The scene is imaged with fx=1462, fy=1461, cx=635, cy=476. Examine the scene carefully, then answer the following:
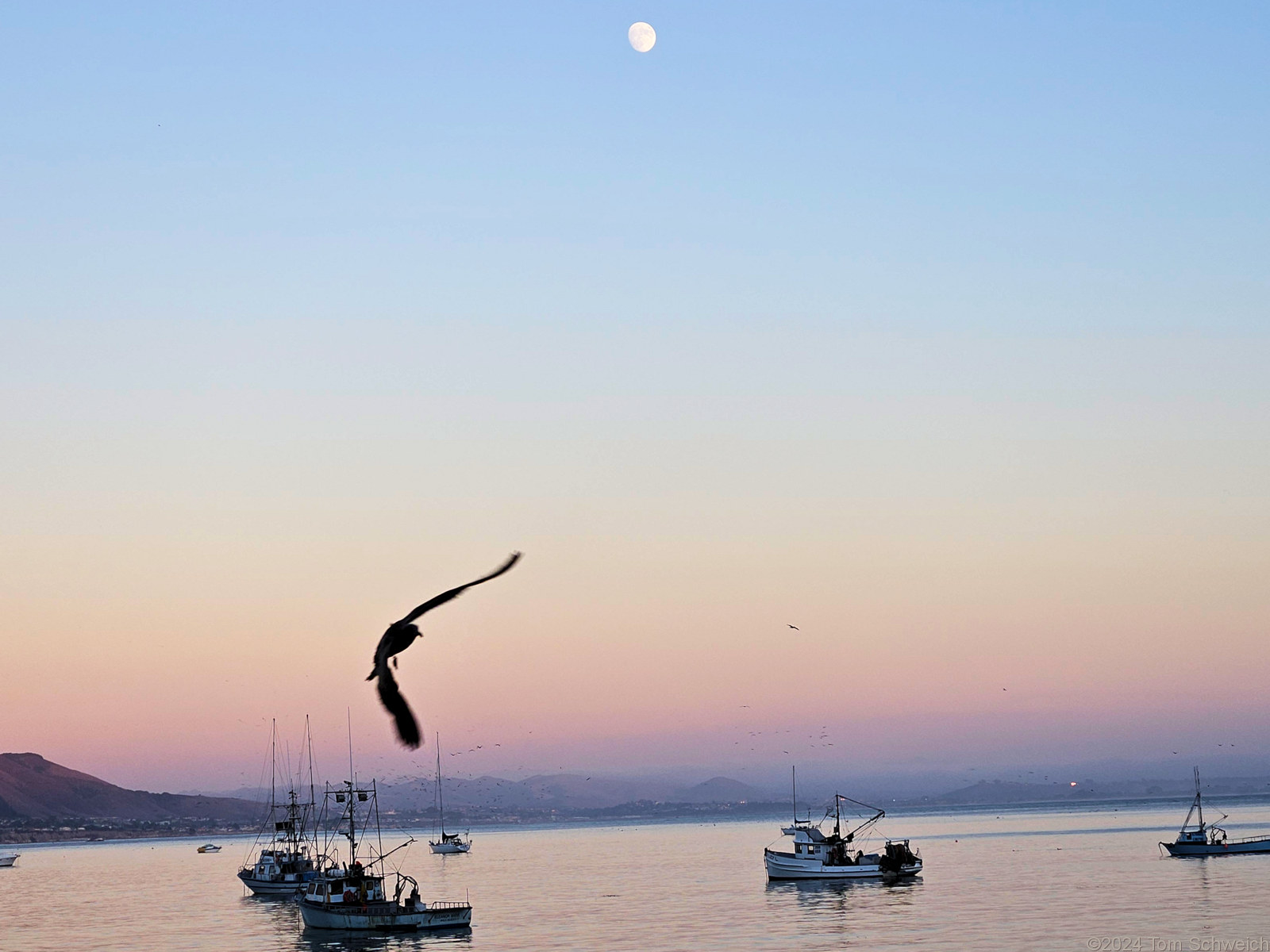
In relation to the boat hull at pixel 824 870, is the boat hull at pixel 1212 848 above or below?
below

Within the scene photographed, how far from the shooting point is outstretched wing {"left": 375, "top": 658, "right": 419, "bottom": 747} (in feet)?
84.9

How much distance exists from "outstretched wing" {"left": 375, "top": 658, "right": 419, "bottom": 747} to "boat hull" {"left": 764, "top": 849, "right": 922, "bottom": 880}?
84.9 meters

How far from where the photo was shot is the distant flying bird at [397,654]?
25.8 meters

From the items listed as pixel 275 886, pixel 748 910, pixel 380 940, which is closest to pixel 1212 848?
pixel 748 910

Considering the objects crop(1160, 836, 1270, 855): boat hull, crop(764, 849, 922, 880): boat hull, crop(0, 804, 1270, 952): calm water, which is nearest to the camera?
crop(0, 804, 1270, 952): calm water

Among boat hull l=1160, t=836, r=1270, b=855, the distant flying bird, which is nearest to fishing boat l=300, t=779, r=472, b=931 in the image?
the distant flying bird

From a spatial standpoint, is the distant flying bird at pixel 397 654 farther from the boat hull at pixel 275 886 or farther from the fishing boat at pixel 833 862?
the boat hull at pixel 275 886

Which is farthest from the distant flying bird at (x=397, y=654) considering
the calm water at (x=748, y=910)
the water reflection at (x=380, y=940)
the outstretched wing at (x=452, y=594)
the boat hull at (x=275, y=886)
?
the boat hull at (x=275, y=886)

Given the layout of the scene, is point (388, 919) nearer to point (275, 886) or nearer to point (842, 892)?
point (842, 892)

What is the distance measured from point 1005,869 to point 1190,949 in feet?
216

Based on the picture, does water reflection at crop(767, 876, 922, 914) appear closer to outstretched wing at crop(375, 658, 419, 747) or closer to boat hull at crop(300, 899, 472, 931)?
boat hull at crop(300, 899, 472, 931)

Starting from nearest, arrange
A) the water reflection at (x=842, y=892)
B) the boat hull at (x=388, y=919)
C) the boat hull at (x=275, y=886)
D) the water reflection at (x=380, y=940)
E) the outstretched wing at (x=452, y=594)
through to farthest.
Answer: the outstretched wing at (x=452, y=594) → the water reflection at (x=380, y=940) → the boat hull at (x=388, y=919) → the water reflection at (x=842, y=892) → the boat hull at (x=275, y=886)

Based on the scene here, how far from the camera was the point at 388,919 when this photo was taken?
75500mm

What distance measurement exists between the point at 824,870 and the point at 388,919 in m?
41.7
